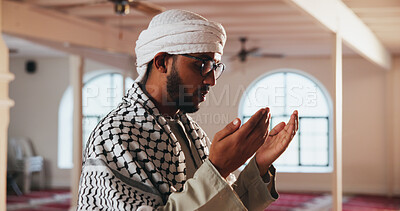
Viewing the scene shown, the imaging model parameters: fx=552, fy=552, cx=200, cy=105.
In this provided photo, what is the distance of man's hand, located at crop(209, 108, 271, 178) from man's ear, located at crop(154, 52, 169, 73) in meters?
0.33

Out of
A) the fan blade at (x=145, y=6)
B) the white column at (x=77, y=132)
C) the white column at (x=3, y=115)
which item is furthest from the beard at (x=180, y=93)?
the white column at (x=77, y=132)

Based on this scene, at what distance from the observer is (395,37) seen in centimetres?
889

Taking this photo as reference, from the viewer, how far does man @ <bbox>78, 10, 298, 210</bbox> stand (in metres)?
1.35

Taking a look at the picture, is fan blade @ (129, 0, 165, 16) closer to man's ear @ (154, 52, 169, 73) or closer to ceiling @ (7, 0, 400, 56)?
ceiling @ (7, 0, 400, 56)

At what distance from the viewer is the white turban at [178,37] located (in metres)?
1.57

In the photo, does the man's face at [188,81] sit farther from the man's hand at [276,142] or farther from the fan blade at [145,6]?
the fan blade at [145,6]

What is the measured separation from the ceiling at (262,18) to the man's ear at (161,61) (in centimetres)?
377

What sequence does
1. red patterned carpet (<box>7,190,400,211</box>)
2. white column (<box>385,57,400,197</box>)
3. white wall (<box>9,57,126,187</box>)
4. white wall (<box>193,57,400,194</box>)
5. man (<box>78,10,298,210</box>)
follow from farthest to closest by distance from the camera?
white wall (<box>9,57,126,187</box>) < white wall (<box>193,57,400,194</box>) < white column (<box>385,57,400,197</box>) < red patterned carpet (<box>7,190,400,211</box>) < man (<box>78,10,298,210</box>)

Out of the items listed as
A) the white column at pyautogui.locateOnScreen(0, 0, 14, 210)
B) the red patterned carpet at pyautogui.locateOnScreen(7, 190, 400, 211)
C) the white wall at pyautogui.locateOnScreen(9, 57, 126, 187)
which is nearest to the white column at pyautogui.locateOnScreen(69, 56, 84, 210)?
the red patterned carpet at pyautogui.locateOnScreen(7, 190, 400, 211)

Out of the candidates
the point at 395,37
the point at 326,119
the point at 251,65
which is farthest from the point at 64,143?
the point at 395,37

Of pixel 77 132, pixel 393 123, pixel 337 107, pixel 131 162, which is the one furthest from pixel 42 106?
pixel 131 162

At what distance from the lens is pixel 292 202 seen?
11.1 m

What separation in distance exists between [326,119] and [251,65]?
Result: 260 cm

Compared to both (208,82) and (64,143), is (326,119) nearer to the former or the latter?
(64,143)
